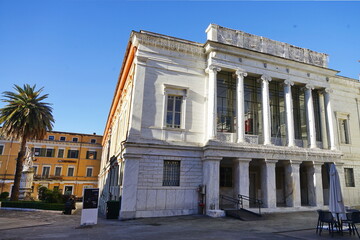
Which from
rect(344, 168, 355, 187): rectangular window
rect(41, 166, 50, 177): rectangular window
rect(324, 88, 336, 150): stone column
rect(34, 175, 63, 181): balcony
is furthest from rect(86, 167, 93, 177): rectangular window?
rect(344, 168, 355, 187): rectangular window

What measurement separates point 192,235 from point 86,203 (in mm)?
4838

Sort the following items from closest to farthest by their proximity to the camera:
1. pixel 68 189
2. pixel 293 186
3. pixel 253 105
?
pixel 293 186 → pixel 253 105 → pixel 68 189

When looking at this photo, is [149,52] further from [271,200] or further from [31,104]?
[31,104]

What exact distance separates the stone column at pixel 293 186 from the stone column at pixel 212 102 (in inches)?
241

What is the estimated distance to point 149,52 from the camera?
54.1ft

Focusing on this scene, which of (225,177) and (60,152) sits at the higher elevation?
(60,152)

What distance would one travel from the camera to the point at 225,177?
18.6 meters

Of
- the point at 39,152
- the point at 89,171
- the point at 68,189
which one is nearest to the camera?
the point at 39,152

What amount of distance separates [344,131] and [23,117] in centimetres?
2827

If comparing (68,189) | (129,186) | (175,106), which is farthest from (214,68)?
(68,189)

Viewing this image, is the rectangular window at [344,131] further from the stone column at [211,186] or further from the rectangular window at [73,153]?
the rectangular window at [73,153]

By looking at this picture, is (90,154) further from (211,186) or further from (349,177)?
(349,177)

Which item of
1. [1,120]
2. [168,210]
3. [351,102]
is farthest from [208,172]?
[1,120]

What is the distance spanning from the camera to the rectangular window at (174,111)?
16383 mm
